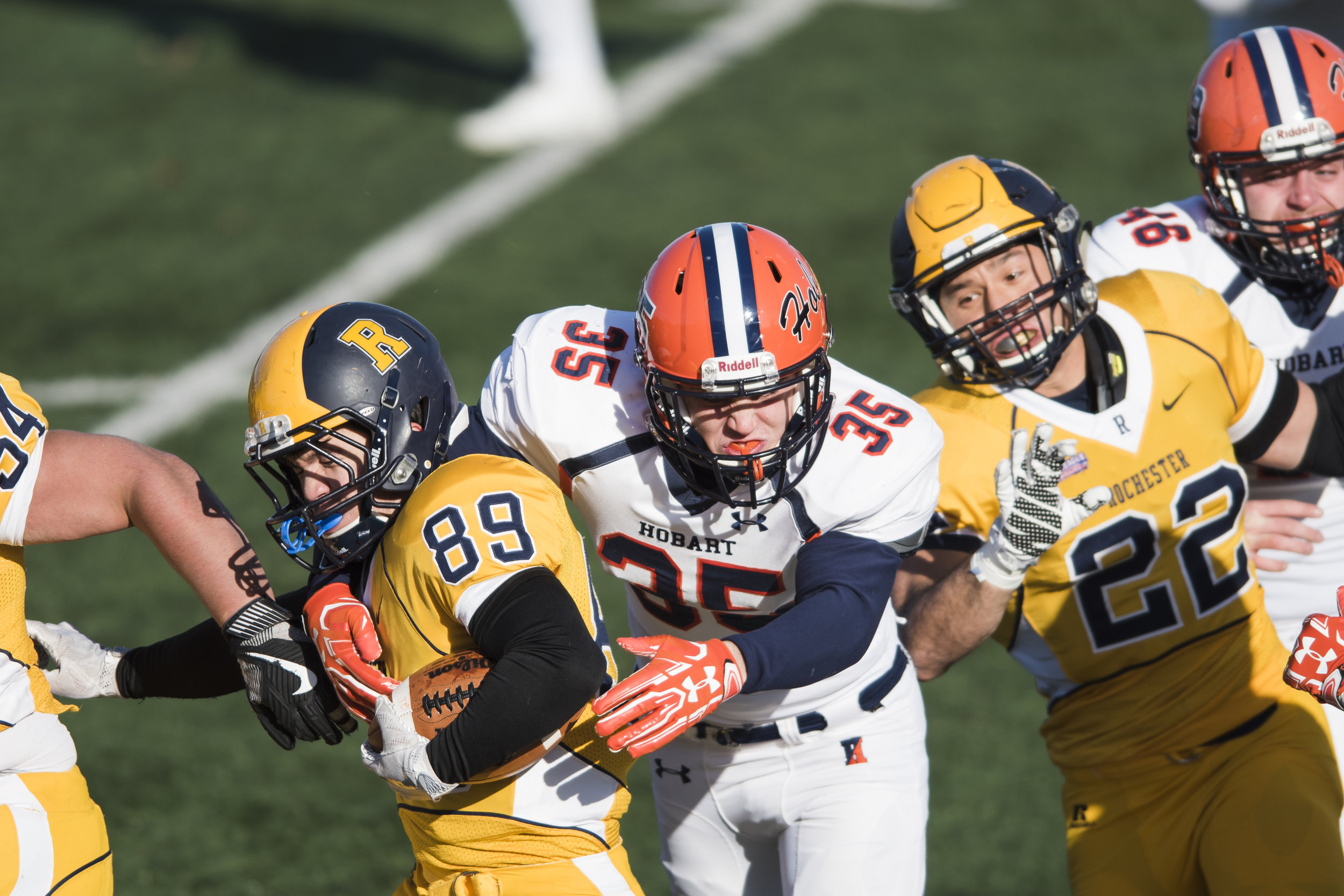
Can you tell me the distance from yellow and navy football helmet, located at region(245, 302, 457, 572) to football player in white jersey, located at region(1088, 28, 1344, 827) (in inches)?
86.1

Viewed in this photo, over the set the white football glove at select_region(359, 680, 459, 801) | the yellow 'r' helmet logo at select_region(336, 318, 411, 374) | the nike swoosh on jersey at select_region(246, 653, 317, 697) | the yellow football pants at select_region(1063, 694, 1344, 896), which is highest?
the yellow 'r' helmet logo at select_region(336, 318, 411, 374)

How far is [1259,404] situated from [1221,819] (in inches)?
42.9

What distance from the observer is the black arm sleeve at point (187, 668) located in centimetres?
342

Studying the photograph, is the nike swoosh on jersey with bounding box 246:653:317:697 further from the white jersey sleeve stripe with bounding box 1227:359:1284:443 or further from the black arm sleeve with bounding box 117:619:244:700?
the white jersey sleeve stripe with bounding box 1227:359:1284:443

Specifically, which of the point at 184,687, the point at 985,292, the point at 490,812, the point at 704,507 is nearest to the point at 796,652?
the point at 704,507

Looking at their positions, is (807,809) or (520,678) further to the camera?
(807,809)

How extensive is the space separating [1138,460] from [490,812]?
1861 millimetres

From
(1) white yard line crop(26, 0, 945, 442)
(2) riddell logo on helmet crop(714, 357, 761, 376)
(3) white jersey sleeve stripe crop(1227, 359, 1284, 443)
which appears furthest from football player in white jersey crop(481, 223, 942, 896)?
(1) white yard line crop(26, 0, 945, 442)

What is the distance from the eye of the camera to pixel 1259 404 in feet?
Answer: 12.0

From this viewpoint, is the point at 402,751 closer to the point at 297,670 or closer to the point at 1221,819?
the point at 297,670

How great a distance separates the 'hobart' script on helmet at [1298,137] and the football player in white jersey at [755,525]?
161cm

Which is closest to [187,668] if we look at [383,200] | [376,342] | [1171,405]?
[376,342]

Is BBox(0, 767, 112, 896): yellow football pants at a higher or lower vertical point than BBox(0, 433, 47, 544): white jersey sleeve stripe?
Answer: lower

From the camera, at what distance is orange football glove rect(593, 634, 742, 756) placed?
270 centimetres
